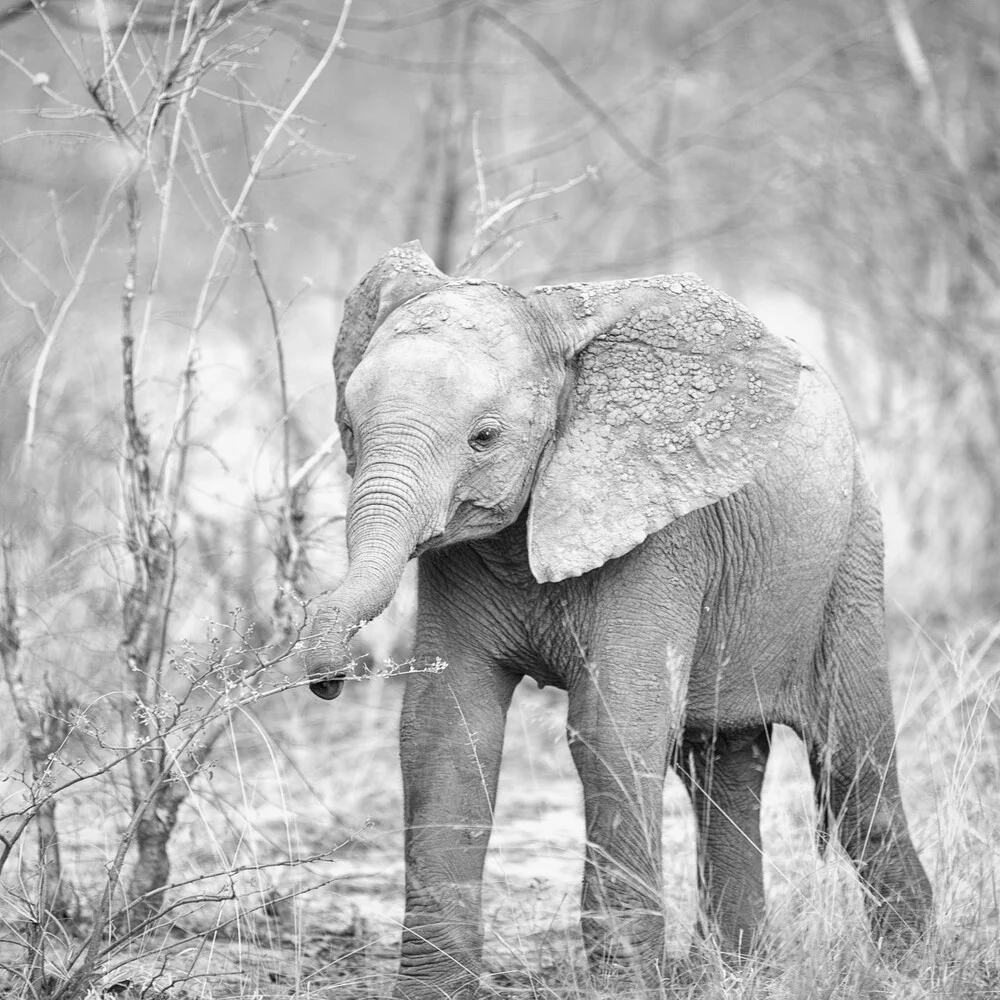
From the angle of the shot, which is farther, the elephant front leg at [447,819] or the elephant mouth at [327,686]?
the elephant front leg at [447,819]

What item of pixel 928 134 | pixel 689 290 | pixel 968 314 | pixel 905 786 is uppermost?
pixel 928 134

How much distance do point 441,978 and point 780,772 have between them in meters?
3.38

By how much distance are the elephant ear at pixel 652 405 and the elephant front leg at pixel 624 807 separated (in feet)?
1.38

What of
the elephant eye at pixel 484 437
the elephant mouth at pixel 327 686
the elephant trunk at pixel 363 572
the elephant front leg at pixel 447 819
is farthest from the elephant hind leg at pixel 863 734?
the elephant mouth at pixel 327 686

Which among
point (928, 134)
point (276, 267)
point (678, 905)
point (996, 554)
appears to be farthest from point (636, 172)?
point (678, 905)

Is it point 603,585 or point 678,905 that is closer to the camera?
point 603,585

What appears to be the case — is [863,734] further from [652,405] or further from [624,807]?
[652,405]

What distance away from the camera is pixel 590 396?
14.2ft

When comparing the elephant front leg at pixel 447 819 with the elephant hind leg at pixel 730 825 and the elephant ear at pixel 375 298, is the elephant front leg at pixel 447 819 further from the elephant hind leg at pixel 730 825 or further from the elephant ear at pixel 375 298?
the elephant hind leg at pixel 730 825

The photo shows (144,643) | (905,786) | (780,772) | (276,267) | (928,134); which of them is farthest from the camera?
(276,267)

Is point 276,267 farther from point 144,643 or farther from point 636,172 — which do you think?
point 144,643

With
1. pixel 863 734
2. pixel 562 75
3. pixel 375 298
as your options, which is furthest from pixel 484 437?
pixel 562 75

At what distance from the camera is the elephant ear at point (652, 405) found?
4219mm

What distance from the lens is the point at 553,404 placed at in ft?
13.9
